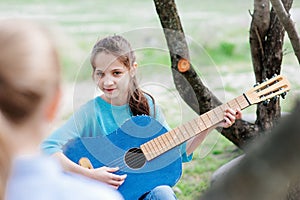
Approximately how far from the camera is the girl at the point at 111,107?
2.40m

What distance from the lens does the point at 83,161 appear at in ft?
7.98

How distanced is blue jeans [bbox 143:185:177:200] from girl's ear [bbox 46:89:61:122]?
1.18m

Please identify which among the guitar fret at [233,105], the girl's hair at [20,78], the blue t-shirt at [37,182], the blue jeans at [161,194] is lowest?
the blue t-shirt at [37,182]

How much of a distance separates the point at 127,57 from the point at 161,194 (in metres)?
0.47

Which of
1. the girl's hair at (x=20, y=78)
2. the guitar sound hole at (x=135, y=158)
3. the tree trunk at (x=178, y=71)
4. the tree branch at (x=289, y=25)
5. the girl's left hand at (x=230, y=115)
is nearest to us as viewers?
the girl's hair at (x=20, y=78)

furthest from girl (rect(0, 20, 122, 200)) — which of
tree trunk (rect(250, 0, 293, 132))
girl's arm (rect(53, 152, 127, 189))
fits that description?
tree trunk (rect(250, 0, 293, 132))

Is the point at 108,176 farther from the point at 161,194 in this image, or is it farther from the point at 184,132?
the point at 184,132

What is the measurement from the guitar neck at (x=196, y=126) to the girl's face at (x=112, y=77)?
19 centimetres

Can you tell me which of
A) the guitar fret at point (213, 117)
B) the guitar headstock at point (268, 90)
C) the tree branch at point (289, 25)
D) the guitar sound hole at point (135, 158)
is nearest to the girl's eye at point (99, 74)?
the guitar sound hole at point (135, 158)

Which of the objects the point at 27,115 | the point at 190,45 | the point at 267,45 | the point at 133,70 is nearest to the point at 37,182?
the point at 27,115

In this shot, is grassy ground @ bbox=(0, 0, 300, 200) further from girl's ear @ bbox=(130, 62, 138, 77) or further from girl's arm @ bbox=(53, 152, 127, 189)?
girl's arm @ bbox=(53, 152, 127, 189)

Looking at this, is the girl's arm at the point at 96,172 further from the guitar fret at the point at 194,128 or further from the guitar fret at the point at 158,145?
the guitar fret at the point at 194,128

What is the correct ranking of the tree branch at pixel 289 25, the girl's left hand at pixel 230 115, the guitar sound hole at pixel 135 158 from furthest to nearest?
the tree branch at pixel 289 25, the guitar sound hole at pixel 135 158, the girl's left hand at pixel 230 115

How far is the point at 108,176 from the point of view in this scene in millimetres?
2389
